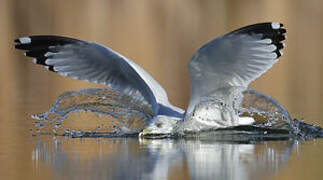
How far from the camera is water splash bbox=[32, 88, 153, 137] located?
9.18 m

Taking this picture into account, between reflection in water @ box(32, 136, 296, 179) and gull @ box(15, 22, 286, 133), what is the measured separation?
69cm

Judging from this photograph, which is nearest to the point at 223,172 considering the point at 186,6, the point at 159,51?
the point at 159,51

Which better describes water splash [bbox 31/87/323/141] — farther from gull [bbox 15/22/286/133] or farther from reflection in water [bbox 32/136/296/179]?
reflection in water [bbox 32/136/296/179]

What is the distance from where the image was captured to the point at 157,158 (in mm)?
6980

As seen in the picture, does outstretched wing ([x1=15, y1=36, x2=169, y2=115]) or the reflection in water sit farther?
outstretched wing ([x1=15, y1=36, x2=169, y2=115])

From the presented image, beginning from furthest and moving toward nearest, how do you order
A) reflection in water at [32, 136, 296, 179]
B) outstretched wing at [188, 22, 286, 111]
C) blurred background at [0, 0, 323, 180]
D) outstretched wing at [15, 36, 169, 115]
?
1. blurred background at [0, 0, 323, 180]
2. outstretched wing at [15, 36, 169, 115]
3. outstretched wing at [188, 22, 286, 111]
4. reflection in water at [32, 136, 296, 179]

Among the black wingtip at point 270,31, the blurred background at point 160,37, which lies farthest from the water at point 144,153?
the black wingtip at point 270,31

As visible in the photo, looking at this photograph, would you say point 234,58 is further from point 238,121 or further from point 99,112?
point 99,112

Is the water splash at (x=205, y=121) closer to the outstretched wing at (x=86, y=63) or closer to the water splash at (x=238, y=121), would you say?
the water splash at (x=238, y=121)

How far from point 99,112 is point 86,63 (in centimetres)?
53

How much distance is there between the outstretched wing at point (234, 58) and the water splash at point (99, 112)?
0.85m

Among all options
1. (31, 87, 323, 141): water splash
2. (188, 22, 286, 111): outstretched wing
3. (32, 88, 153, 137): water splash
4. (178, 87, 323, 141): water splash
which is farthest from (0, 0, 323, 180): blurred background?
(188, 22, 286, 111): outstretched wing

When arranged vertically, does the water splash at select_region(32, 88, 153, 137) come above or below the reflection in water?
above

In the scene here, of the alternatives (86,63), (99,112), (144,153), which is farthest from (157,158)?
(86,63)
